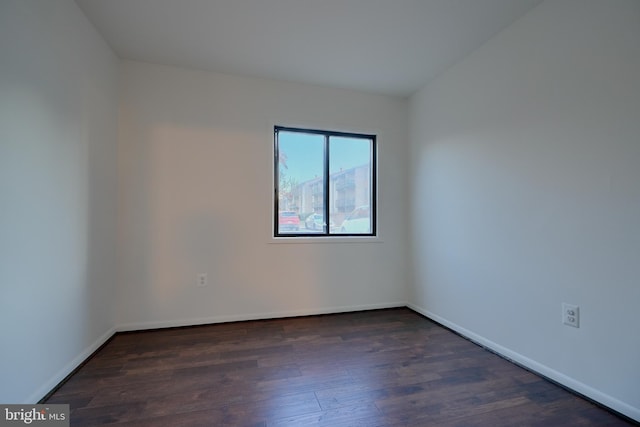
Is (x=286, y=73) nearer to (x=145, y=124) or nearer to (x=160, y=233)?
(x=145, y=124)

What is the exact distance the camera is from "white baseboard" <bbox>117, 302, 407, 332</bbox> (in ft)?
8.54

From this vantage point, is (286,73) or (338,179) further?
(338,179)

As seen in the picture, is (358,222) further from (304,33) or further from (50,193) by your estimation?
(50,193)

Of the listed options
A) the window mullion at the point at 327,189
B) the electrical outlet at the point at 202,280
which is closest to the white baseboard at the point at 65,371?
the electrical outlet at the point at 202,280

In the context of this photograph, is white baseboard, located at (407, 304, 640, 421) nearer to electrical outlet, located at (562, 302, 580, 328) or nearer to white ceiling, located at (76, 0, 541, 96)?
electrical outlet, located at (562, 302, 580, 328)

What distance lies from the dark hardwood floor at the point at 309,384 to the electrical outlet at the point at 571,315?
420mm

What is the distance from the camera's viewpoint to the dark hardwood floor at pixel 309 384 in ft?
4.80

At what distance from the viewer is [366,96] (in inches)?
129

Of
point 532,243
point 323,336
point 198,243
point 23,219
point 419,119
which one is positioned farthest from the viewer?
point 419,119

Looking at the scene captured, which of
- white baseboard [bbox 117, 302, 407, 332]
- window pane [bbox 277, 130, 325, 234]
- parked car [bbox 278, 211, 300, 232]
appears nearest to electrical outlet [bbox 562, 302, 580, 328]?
white baseboard [bbox 117, 302, 407, 332]

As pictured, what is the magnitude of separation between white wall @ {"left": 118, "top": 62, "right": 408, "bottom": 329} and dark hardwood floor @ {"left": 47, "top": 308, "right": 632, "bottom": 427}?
15.8 inches

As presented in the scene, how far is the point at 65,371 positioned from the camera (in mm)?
1790

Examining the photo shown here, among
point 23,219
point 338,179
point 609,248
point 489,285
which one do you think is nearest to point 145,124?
point 23,219

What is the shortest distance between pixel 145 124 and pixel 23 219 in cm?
145
